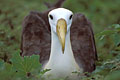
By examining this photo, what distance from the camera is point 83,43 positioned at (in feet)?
17.2

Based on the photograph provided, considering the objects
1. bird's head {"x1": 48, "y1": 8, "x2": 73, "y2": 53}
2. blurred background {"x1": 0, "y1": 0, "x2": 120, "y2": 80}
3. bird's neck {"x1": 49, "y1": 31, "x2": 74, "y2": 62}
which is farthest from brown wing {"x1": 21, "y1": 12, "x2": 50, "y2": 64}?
bird's head {"x1": 48, "y1": 8, "x2": 73, "y2": 53}

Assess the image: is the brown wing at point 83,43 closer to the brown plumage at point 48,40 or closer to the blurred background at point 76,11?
the brown plumage at point 48,40

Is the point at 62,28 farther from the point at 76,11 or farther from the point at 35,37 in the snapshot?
the point at 76,11

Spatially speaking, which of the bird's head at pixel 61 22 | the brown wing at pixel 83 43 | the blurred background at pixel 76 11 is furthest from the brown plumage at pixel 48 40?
the bird's head at pixel 61 22

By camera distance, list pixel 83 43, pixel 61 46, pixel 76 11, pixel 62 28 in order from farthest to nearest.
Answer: pixel 76 11
pixel 83 43
pixel 61 46
pixel 62 28

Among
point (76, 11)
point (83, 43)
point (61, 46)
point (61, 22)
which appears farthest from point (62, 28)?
point (76, 11)

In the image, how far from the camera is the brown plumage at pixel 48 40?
495cm

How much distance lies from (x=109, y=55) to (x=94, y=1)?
423 centimetres

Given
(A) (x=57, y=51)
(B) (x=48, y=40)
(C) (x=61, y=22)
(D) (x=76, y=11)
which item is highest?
(D) (x=76, y=11)

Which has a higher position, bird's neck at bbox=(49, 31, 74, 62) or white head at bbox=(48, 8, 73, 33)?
white head at bbox=(48, 8, 73, 33)

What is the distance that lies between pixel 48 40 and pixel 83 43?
1.51 ft

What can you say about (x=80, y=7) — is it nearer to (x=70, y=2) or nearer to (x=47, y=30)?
(x=70, y=2)

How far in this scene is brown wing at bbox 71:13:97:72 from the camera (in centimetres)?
487

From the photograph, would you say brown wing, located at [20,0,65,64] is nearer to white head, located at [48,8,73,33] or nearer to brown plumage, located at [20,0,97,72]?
brown plumage, located at [20,0,97,72]
